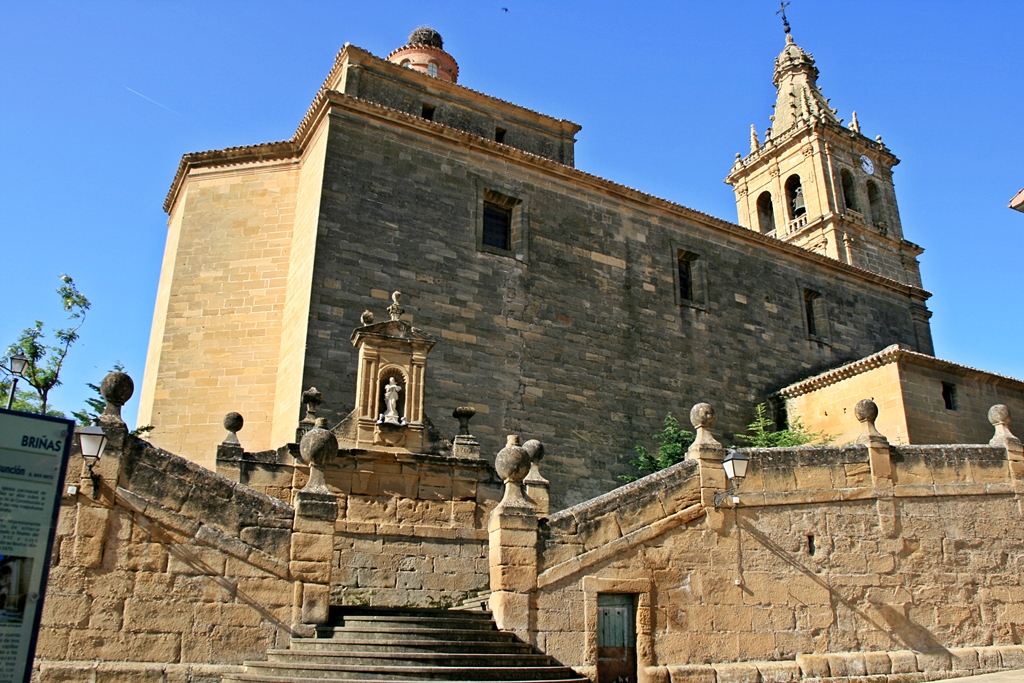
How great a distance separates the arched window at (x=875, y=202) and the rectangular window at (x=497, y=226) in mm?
18117

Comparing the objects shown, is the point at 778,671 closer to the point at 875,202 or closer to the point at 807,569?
the point at 807,569

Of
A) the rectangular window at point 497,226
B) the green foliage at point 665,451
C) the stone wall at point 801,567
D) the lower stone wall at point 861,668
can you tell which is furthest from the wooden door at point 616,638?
the rectangular window at point 497,226

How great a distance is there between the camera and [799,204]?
30.6 m

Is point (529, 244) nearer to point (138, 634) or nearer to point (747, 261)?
point (747, 261)

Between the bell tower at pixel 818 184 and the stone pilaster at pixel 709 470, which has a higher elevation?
the bell tower at pixel 818 184

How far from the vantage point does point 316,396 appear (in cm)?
1261

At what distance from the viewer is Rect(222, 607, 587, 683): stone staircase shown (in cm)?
691

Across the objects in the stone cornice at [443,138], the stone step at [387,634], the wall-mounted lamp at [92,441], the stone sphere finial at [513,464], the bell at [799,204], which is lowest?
the stone step at [387,634]

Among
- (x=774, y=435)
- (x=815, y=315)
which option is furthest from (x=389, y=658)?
(x=815, y=315)

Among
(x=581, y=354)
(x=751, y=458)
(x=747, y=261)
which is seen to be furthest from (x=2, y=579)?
(x=747, y=261)

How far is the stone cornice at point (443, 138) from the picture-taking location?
15836mm

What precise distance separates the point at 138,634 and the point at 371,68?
47.7 feet

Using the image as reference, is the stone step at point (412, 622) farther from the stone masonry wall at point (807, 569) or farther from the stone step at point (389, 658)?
the stone masonry wall at point (807, 569)

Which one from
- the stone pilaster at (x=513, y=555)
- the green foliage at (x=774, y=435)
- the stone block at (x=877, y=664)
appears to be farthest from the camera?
the green foliage at (x=774, y=435)
